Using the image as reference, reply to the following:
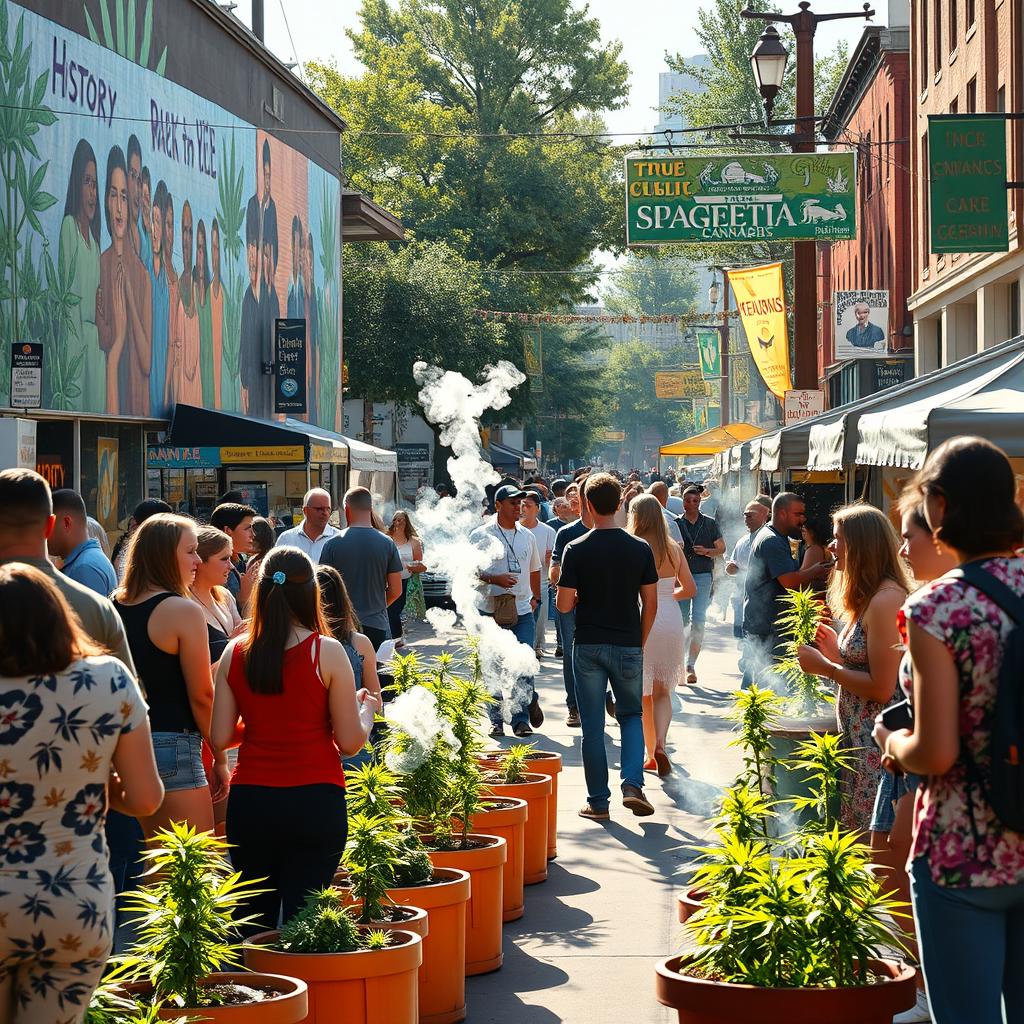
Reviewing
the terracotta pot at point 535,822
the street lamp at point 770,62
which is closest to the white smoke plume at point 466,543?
the terracotta pot at point 535,822

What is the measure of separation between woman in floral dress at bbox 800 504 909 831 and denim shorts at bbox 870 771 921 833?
0.16 metres

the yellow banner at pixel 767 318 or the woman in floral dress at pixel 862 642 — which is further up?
the yellow banner at pixel 767 318

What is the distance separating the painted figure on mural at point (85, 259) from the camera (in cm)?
1806

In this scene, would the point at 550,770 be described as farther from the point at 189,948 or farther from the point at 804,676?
the point at 189,948

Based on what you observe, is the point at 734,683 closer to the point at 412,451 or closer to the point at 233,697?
the point at 233,697

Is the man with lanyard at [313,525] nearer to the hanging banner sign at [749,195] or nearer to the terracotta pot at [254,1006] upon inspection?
the terracotta pot at [254,1006]

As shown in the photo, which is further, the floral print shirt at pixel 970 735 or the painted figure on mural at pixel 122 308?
the painted figure on mural at pixel 122 308

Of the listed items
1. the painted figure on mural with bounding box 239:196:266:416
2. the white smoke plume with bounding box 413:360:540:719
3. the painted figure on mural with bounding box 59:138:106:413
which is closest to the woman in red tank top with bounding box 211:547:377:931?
the white smoke plume with bounding box 413:360:540:719

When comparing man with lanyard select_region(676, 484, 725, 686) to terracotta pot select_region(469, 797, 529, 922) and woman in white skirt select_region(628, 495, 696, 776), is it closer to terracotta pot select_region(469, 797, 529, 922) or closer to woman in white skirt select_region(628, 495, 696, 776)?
woman in white skirt select_region(628, 495, 696, 776)

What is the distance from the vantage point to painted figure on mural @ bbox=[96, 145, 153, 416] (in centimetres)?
1922

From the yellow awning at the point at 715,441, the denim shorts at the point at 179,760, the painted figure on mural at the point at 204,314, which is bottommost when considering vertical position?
the denim shorts at the point at 179,760

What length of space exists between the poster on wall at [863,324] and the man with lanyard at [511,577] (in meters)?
17.3

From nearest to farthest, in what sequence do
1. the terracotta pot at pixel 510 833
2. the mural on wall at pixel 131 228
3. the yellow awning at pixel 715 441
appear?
1. the terracotta pot at pixel 510 833
2. the mural on wall at pixel 131 228
3. the yellow awning at pixel 715 441

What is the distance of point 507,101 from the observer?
57875mm
